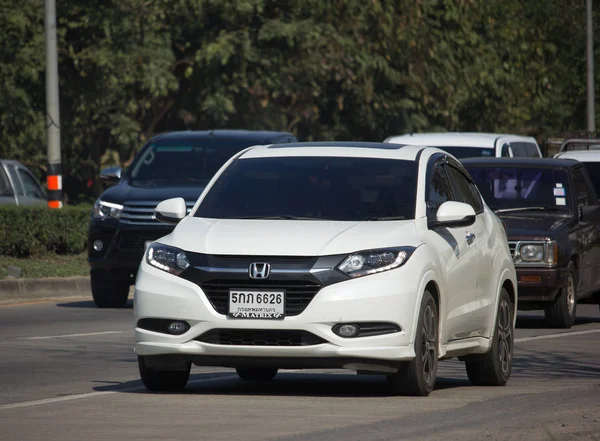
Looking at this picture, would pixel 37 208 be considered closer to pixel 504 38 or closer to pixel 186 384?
pixel 186 384

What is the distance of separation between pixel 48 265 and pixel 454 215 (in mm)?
14630

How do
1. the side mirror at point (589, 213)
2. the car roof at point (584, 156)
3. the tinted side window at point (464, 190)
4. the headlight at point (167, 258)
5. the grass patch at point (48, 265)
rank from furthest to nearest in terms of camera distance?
the grass patch at point (48, 265), the car roof at point (584, 156), the side mirror at point (589, 213), the tinted side window at point (464, 190), the headlight at point (167, 258)

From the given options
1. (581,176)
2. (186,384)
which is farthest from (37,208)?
(186,384)

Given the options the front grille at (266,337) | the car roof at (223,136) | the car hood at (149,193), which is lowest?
the car hood at (149,193)

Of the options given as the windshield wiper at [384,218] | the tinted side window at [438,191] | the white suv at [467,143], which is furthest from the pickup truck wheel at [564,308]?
the windshield wiper at [384,218]

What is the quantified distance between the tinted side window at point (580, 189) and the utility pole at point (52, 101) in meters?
10.3

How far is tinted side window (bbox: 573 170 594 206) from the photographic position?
18005mm

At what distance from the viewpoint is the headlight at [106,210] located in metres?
19.4

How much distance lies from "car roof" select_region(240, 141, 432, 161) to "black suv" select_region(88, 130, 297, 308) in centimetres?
739

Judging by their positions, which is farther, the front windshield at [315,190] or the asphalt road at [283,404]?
the front windshield at [315,190]

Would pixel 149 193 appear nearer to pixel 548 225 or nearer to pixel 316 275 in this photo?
pixel 548 225

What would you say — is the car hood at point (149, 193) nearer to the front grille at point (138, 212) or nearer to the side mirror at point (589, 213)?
the front grille at point (138, 212)

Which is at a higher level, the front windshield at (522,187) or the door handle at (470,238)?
the door handle at (470,238)

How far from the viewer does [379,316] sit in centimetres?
957
